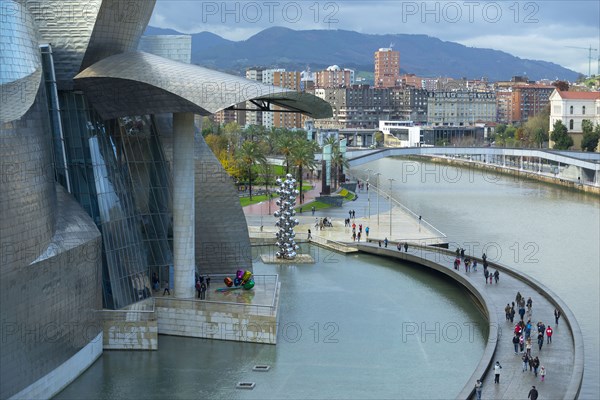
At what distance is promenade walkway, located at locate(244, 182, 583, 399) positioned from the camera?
85.5 feet

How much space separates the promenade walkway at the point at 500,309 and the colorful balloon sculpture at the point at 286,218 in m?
4.72

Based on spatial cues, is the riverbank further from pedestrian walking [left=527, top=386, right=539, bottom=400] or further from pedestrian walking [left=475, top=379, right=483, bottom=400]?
pedestrian walking [left=527, top=386, right=539, bottom=400]

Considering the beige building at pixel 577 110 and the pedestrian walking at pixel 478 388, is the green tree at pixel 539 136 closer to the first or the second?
the beige building at pixel 577 110

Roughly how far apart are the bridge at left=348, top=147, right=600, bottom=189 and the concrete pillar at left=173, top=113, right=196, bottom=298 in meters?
60.8

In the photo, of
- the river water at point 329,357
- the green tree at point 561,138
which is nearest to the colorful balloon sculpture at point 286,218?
the river water at point 329,357

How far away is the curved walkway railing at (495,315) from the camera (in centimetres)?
2556

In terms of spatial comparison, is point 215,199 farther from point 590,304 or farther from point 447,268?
point 590,304

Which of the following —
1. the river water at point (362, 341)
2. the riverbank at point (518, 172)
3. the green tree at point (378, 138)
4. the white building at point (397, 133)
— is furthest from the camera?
the green tree at point (378, 138)

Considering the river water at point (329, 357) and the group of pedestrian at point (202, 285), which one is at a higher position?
the group of pedestrian at point (202, 285)

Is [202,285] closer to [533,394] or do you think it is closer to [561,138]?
[533,394]

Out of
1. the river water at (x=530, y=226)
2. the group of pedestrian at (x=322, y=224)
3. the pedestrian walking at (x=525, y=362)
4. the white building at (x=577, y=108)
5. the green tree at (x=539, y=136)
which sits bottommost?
the river water at (x=530, y=226)

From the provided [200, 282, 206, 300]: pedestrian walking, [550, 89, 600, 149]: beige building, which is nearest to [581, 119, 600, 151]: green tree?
[550, 89, 600, 149]: beige building

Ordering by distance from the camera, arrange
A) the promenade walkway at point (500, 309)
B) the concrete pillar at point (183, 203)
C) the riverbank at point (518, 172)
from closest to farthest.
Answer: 1. the promenade walkway at point (500, 309)
2. the concrete pillar at point (183, 203)
3. the riverbank at point (518, 172)

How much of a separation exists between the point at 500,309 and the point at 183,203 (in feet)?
39.0
